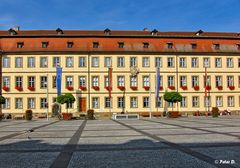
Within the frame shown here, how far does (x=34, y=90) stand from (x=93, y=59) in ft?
32.3

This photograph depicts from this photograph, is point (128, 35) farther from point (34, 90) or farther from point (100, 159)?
point (100, 159)

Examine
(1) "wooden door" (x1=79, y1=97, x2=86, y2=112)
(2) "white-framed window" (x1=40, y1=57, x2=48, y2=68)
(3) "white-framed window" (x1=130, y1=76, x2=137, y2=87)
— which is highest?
(2) "white-framed window" (x1=40, y1=57, x2=48, y2=68)

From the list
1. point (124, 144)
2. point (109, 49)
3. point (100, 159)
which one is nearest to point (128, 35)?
point (109, 49)

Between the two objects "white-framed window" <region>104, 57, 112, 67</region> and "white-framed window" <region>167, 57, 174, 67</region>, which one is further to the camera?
"white-framed window" <region>167, 57, 174, 67</region>

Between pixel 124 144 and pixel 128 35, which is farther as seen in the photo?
pixel 128 35

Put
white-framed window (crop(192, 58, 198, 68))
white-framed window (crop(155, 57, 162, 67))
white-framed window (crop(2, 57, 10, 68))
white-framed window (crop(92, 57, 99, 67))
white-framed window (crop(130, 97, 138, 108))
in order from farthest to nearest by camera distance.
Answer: white-framed window (crop(192, 58, 198, 68)) < white-framed window (crop(155, 57, 162, 67)) < white-framed window (crop(130, 97, 138, 108)) < white-framed window (crop(92, 57, 99, 67)) < white-framed window (crop(2, 57, 10, 68))

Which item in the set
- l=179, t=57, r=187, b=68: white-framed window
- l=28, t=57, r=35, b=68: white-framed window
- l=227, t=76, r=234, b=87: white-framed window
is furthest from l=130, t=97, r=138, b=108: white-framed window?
l=28, t=57, r=35, b=68: white-framed window

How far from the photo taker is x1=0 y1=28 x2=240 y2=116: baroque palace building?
5288cm

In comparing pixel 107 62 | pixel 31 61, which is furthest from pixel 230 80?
pixel 31 61

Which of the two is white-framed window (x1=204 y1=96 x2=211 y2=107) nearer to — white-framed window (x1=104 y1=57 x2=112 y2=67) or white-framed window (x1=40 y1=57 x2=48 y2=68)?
white-framed window (x1=104 y1=57 x2=112 y2=67)

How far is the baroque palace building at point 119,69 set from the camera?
52.9 m

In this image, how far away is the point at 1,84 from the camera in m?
52.8

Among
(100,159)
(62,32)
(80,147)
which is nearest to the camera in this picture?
(100,159)

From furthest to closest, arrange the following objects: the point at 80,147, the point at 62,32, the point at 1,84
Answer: the point at 62,32 → the point at 1,84 → the point at 80,147
